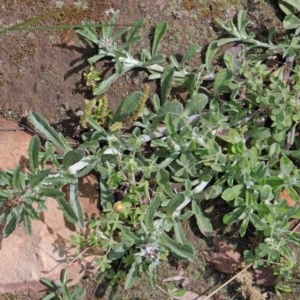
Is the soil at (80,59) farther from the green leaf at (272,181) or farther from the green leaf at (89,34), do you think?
the green leaf at (272,181)

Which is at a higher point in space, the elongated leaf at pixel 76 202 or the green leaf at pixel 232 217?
the elongated leaf at pixel 76 202

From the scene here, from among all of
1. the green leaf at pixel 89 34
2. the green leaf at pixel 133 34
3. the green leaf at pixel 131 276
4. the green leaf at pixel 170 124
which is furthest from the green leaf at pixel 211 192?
the green leaf at pixel 89 34

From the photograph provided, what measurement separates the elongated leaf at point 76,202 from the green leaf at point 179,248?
1.38 feet

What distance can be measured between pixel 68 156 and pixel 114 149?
259mm

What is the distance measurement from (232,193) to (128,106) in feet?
2.30

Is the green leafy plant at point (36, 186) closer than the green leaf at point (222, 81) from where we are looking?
Yes

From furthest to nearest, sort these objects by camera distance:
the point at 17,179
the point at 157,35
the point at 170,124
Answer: the point at 157,35
the point at 170,124
the point at 17,179

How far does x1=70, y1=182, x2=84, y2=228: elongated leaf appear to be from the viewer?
122 inches

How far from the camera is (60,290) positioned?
319 cm

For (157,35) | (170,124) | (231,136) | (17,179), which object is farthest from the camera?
(157,35)

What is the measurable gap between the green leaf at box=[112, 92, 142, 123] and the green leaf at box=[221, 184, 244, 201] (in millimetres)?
643

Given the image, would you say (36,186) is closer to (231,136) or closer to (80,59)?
(80,59)

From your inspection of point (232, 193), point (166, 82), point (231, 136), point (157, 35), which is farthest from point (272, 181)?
point (157, 35)

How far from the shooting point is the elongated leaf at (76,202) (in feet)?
10.2
